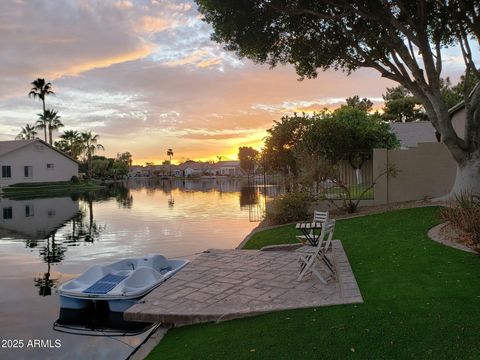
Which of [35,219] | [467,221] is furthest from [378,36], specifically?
[35,219]

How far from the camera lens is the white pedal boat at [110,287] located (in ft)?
26.8

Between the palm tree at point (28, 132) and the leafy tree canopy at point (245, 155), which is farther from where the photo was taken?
the leafy tree canopy at point (245, 155)

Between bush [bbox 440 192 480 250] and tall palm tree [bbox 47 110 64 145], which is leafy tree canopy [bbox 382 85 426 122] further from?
tall palm tree [bbox 47 110 64 145]

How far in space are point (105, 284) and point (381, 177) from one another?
12492 millimetres

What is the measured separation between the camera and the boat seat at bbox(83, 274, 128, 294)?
336 inches

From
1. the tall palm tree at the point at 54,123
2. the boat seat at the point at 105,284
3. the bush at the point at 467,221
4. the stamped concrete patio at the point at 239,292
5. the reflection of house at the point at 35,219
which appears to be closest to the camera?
the stamped concrete patio at the point at 239,292

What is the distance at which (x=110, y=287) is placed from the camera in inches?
345

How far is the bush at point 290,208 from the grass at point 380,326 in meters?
8.16

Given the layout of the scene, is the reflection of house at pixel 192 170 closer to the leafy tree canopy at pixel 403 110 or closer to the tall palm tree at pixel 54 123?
the tall palm tree at pixel 54 123

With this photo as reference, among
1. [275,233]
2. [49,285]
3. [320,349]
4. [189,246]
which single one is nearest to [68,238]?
[189,246]

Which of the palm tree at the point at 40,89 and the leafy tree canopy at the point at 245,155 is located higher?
the palm tree at the point at 40,89

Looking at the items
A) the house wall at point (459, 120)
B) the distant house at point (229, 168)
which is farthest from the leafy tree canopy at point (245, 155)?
the house wall at point (459, 120)

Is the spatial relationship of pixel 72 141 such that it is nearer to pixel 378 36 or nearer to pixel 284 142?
pixel 284 142

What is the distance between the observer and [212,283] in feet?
27.3
